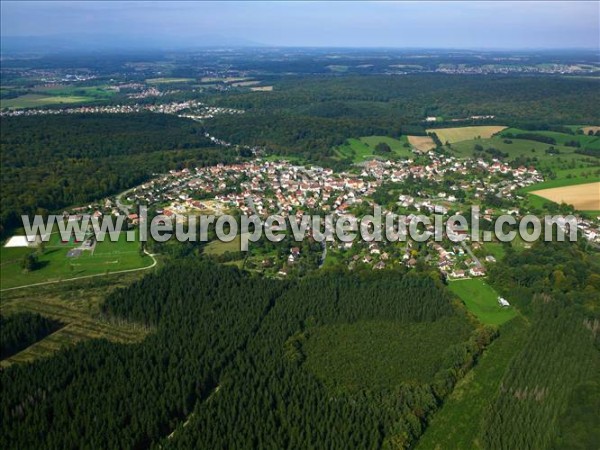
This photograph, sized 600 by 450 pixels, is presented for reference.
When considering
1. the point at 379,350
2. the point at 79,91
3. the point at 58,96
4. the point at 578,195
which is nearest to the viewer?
the point at 379,350

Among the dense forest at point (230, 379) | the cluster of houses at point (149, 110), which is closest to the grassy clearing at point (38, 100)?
the cluster of houses at point (149, 110)

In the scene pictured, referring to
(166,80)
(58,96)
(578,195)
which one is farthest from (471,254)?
(166,80)

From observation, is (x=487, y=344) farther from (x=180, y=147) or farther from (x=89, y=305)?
(x=180, y=147)

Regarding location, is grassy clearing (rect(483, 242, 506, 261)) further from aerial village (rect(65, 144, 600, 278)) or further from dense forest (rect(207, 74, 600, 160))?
dense forest (rect(207, 74, 600, 160))

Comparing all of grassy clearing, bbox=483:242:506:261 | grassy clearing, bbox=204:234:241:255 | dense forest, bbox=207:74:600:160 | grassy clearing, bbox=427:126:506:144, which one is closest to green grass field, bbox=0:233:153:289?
grassy clearing, bbox=204:234:241:255

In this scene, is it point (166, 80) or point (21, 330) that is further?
point (166, 80)

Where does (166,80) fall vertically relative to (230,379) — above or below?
above

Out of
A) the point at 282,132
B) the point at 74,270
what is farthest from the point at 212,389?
the point at 282,132

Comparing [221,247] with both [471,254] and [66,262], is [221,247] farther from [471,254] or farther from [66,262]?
[471,254]
